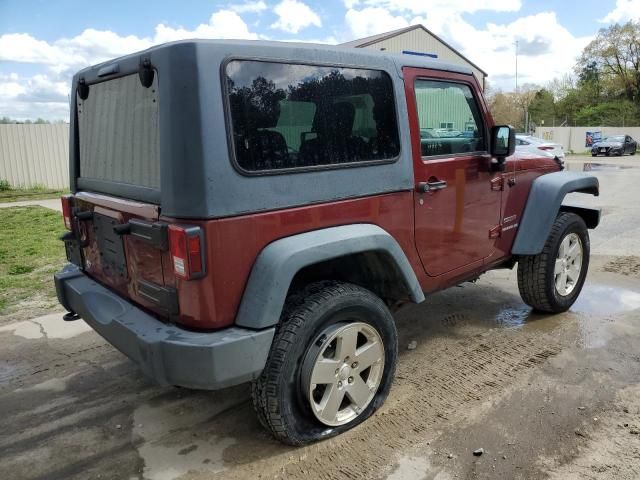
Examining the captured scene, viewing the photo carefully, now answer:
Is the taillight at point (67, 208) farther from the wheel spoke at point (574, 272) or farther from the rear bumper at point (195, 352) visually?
the wheel spoke at point (574, 272)

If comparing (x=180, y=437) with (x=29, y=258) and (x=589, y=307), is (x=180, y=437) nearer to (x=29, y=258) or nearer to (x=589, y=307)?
(x=589, y=307)

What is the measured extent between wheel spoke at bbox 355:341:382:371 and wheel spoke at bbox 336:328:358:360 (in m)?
0.06

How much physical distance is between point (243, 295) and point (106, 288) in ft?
4.02

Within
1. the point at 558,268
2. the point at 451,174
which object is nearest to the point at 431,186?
the point at 451,174

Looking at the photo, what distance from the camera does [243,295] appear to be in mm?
2477

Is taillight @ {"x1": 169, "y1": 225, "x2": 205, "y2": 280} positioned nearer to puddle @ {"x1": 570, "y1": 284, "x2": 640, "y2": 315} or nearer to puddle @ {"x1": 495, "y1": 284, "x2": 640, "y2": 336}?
puddle @ {"x1": 495, "y1": 284, "x2": 640, "y2": 336}

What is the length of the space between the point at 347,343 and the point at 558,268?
250 centimetres

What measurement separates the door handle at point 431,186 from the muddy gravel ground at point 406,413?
1.30 m

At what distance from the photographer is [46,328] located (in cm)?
466

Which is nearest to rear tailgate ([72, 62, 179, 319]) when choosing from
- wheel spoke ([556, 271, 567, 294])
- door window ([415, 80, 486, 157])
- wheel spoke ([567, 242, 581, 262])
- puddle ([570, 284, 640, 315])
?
door window ([415, 80, 486, 157])

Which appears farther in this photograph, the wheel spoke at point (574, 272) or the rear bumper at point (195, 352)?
the wheel spoke at point (574, 272)

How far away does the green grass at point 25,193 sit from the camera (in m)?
13.2

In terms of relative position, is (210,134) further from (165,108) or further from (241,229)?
(241,229)

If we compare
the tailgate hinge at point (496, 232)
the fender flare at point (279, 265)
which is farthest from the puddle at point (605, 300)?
the fender flare at point (279, 265)
